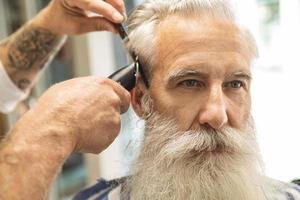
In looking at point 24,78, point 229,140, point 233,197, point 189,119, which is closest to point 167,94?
point 189,119

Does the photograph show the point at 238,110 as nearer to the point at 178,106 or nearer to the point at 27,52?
the point at 178,106

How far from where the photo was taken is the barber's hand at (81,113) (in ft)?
2.70

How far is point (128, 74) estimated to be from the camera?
1010mm

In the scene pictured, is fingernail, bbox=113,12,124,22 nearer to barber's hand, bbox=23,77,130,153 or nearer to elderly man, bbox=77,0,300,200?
elderly man, bbox=77,0,300,200

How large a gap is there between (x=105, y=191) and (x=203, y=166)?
39 cm

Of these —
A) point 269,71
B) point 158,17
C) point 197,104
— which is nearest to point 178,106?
point 197,104

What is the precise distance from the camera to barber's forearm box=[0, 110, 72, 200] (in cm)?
76

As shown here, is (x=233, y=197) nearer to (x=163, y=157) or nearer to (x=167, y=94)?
(x=163, y=157)

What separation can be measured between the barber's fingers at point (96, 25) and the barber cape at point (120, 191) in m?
0.47

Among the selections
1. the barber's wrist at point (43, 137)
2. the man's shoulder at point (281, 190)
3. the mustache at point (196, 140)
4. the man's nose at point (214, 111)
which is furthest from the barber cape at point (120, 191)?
the barber's wrist at point (43, 137)

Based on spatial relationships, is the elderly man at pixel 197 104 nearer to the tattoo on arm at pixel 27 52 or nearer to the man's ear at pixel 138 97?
the man's ear at pixel 138 97

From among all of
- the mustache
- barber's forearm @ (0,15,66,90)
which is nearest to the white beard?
the mustache

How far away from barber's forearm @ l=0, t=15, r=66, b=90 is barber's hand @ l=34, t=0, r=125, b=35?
0.05m

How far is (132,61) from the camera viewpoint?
110cm
